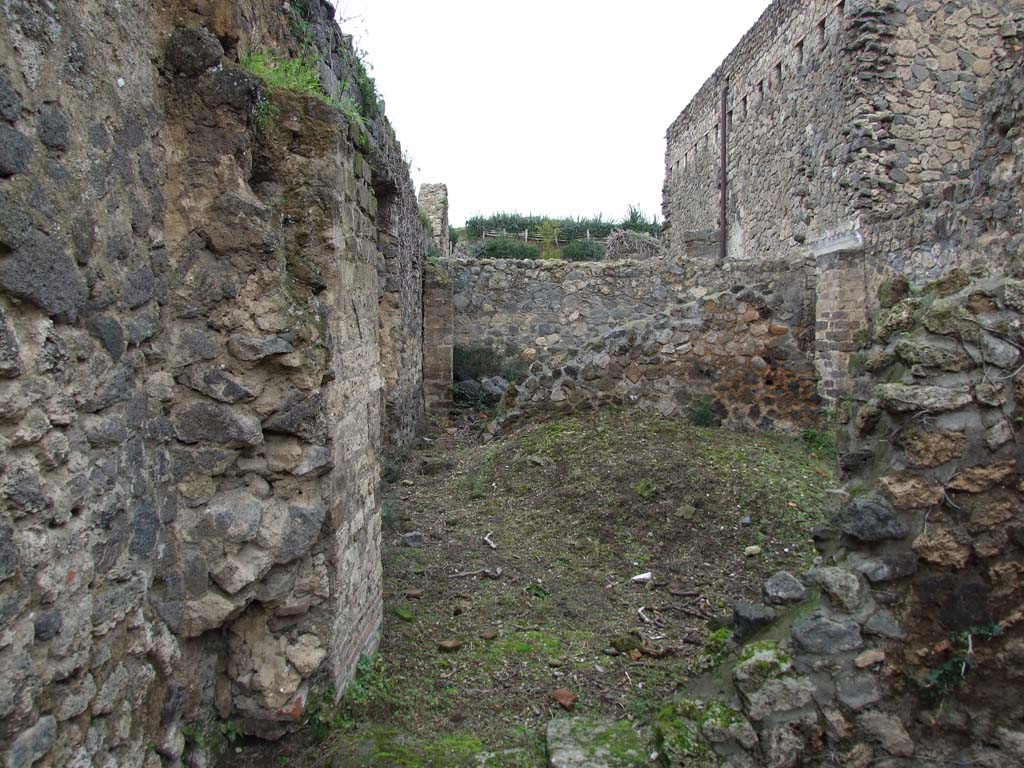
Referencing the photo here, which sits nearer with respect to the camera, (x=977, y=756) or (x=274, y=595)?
(x=977, y=756)

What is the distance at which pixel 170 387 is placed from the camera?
109 inches

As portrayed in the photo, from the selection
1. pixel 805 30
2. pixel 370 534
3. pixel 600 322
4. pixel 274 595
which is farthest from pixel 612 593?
pixel 805 30

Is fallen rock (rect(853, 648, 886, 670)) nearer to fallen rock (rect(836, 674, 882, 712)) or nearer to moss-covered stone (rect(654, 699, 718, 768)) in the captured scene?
fallen rock (rect(836, 674, 882, 712))

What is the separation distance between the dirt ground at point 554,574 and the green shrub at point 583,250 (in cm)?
1923

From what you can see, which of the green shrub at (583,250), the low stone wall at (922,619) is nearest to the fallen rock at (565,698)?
the low stone wall at (922,619)

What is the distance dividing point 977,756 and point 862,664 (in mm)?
512

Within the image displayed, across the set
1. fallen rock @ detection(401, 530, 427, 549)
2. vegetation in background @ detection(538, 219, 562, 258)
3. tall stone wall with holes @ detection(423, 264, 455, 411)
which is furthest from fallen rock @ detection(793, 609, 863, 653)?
vegetation in background @ detection(538, 219, 562, 258)

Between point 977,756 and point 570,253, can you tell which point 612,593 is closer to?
point 977,756

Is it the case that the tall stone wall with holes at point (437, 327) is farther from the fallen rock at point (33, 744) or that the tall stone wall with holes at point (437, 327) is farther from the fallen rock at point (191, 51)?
the fallen rock at point (33, 744)

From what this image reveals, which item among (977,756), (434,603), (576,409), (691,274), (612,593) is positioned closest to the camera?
(977,756)

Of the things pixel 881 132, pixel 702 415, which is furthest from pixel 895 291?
pixel 881 132

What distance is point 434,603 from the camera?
14.8ft

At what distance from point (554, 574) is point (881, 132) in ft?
30.7

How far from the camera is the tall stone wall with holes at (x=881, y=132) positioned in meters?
7.00
